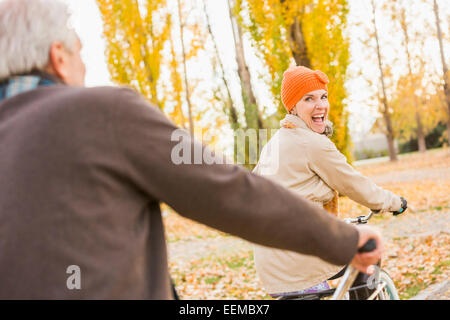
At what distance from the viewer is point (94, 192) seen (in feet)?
3.70

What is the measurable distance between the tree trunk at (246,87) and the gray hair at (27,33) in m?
12.8

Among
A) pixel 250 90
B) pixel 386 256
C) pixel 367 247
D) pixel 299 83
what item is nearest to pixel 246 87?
pixel 250 90

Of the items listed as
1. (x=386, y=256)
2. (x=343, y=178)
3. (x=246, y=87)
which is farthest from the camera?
(x=246, y=87)

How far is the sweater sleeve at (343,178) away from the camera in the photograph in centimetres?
281

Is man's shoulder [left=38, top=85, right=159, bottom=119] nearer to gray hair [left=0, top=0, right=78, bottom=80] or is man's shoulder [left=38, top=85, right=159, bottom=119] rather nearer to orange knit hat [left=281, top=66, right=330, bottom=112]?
gray hair [left=0, top=0, right=78, bottom=80]

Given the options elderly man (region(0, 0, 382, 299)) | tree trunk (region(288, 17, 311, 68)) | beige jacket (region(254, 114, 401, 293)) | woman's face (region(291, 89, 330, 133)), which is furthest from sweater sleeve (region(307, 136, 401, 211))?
tree trunk (region(288, 17, 311, 68))

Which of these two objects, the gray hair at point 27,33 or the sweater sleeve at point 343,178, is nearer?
the gray hair at point 27,33

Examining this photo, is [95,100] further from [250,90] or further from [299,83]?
[250,90]

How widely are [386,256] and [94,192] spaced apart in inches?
290

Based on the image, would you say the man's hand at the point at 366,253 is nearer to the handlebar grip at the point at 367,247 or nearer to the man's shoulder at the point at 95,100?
the handlebar grip at the point at 367,247

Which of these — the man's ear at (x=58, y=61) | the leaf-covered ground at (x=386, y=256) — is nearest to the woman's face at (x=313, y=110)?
the man's ear at (x=58, y=61)

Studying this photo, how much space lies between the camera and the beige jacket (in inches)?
107

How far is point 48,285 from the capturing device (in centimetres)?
110
